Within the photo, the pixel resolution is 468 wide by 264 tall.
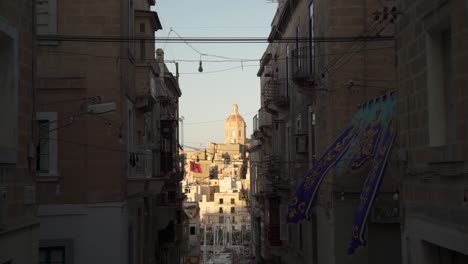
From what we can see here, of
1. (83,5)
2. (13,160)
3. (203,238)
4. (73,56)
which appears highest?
(83,5)

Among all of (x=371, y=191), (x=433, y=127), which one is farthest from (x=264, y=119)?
(x=433, y=127)

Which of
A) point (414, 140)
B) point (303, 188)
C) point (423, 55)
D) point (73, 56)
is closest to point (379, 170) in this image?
point (414, 140)

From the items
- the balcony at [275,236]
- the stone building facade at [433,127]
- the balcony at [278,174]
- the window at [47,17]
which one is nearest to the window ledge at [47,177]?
the window at [47,17]

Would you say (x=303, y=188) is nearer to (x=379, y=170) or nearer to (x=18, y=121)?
(x=379, y=170)

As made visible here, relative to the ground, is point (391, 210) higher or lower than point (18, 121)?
lower

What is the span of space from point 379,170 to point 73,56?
28.5 feet

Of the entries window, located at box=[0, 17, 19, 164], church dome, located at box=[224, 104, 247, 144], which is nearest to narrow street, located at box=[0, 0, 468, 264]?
window, located at box=[0, 17, 19, 164]

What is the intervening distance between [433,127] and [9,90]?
600 cm

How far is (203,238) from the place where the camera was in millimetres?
111000

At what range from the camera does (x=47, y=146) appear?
55.3ft

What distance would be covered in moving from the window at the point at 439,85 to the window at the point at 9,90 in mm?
5865

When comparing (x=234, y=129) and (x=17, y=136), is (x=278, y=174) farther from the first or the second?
(x=234, y=129)

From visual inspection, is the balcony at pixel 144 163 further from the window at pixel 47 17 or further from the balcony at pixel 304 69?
the balcony at pixel 304 69

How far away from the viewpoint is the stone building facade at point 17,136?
988cm
